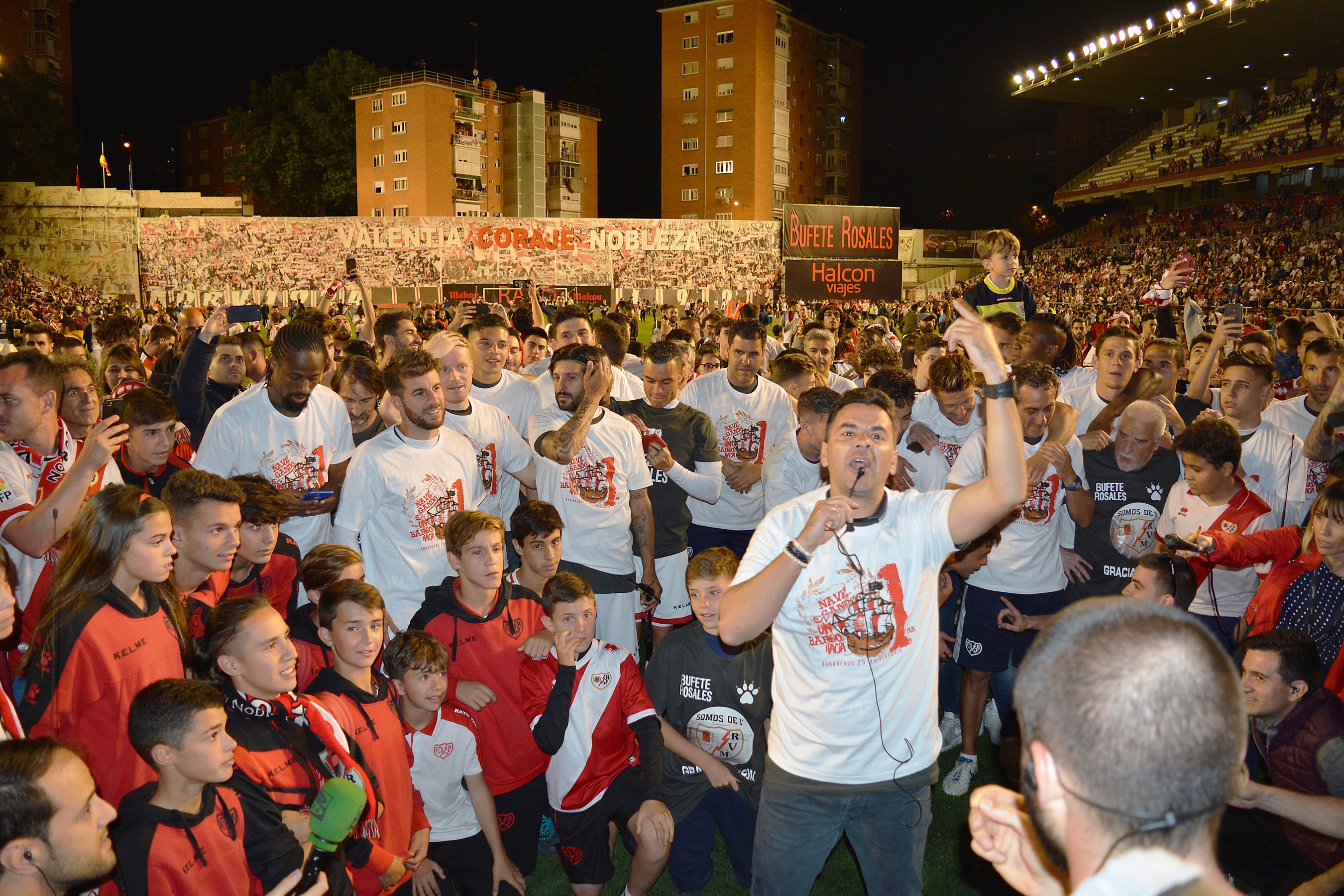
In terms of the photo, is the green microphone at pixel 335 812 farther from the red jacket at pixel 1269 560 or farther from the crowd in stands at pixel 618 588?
the red jacket at pixel 1269 560

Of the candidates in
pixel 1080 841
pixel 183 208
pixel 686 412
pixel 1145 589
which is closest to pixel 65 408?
pixel 686 412

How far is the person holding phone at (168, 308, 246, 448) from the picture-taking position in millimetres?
5527

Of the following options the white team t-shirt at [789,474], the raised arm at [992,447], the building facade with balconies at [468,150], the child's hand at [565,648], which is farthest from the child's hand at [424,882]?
the building facade with balconies at [468,150]

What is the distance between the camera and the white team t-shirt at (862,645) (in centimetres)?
279

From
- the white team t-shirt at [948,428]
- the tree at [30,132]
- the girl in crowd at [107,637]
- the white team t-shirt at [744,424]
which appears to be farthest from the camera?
the tree at [30,132]

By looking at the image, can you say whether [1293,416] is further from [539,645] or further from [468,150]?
[468,150]

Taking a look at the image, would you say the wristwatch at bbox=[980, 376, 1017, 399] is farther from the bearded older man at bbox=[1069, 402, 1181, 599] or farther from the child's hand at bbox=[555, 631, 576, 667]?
the bearded older man at bbox=[1069, 402, 1181, 599]

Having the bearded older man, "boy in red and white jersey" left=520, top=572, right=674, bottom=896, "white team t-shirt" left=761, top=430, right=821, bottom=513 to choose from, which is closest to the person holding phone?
"boy in red and white jersey" left=520, top=572, right=674, bottom=896

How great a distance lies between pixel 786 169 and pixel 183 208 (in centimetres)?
3862

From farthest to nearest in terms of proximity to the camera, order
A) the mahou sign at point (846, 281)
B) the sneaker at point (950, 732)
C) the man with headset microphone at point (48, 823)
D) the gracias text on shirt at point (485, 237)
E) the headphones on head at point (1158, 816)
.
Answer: the gracias text on shirt at point (485, 237) < the mahou sign at point (846, 281) < the sneaker at point (950, 732) < the man with headset microphone at point (48, 823) < the headphones on head at point (1158, 816)

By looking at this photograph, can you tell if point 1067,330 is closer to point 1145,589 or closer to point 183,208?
point 1145,589

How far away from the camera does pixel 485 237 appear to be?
41.8 meters

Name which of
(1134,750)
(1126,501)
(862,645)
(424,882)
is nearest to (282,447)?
(424,882)

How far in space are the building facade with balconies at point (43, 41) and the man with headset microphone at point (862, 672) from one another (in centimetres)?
6500
